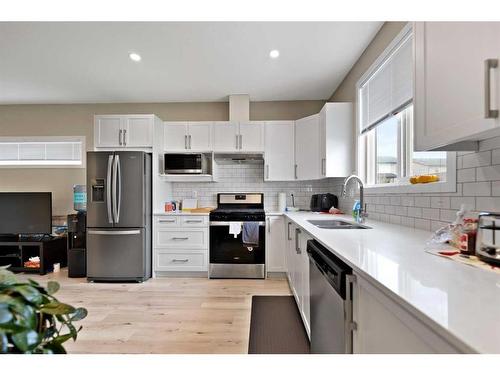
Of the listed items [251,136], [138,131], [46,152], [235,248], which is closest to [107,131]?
[138,131]

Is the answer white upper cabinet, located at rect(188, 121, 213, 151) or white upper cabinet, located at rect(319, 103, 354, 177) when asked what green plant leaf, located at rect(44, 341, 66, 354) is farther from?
white upper cabinet, located at rect(188, 121, 213, 151)

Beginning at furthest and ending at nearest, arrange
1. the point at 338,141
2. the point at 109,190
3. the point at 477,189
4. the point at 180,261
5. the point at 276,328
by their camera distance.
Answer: the point at 180,261 < the point at 109,190 < the point at 338,141 < the point at 276,328 < the point at 477,189

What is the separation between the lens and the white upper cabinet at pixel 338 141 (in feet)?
10.7

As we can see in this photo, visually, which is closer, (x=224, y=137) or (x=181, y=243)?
(x=181, y=243)

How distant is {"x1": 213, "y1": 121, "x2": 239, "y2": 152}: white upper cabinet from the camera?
3926 millimetres

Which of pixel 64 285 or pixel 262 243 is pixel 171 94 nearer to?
pixel 262 243

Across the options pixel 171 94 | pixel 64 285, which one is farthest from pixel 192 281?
pixel 171 94

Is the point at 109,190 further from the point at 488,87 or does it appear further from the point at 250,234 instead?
the point at 488,87

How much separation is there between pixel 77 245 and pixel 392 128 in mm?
4079

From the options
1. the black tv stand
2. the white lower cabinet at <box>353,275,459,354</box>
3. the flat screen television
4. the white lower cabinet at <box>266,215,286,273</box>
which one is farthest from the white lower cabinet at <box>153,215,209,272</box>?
the white lower cabinet at <box>353,275,459,354</box>

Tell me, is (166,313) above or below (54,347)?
below

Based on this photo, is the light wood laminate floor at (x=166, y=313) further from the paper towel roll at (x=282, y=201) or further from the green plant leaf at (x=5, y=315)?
the green plant leaf at (x=5, y=315)

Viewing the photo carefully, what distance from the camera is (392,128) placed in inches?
95.7

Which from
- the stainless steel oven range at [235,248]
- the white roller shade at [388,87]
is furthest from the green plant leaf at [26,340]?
the stainless steel oven range at [235,248]
